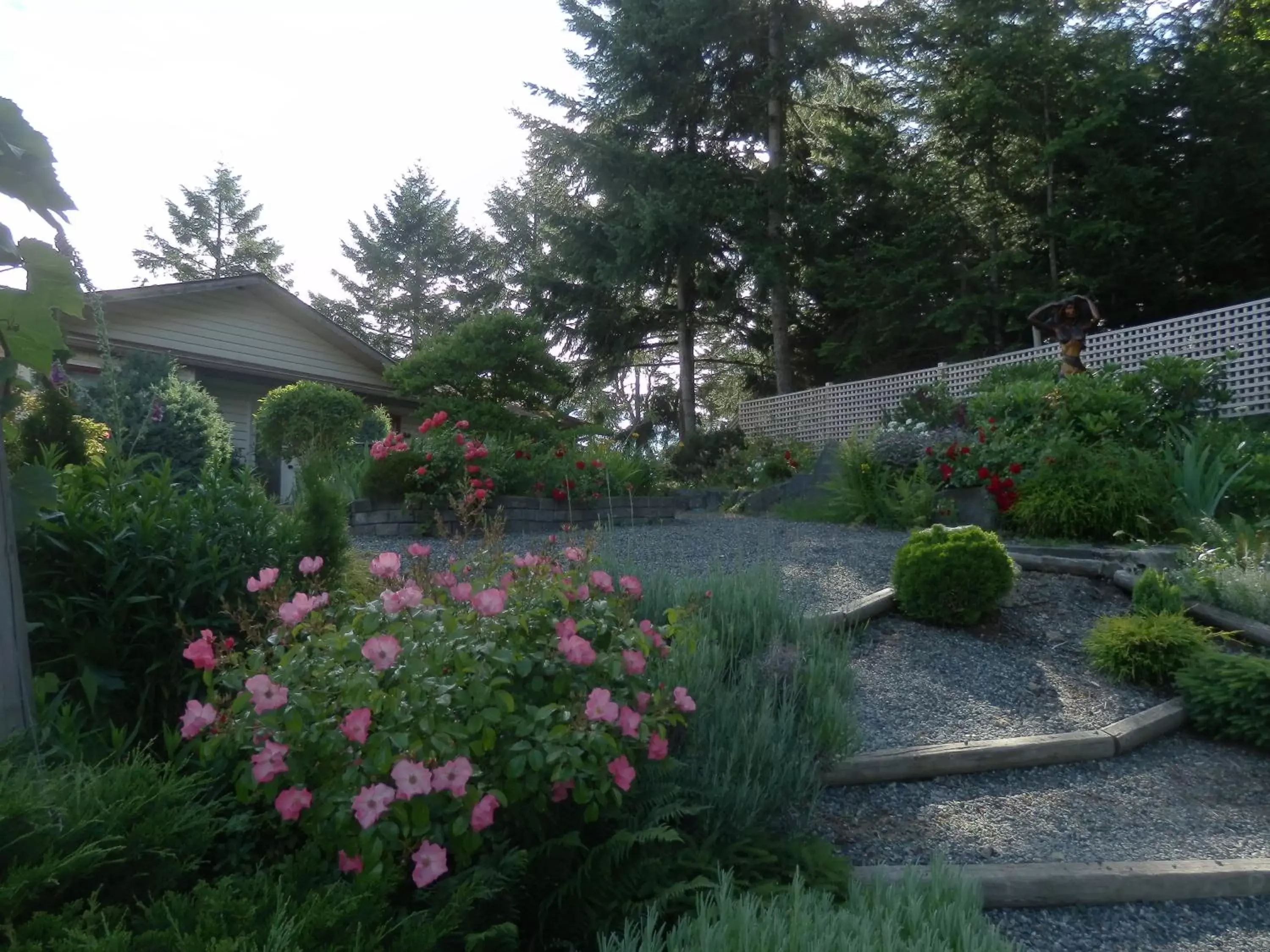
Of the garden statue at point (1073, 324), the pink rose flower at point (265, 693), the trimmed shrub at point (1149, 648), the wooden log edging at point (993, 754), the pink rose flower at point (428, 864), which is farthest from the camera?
the garden statue at point (1073, 324)

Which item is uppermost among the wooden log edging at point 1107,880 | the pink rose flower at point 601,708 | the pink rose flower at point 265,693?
the pink rose flower at point 265,693

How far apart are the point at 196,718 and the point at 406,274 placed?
34.7 m

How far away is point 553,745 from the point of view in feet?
6.82

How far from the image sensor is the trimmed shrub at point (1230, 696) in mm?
4039

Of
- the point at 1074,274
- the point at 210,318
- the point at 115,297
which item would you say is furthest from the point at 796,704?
the point at 1074,274

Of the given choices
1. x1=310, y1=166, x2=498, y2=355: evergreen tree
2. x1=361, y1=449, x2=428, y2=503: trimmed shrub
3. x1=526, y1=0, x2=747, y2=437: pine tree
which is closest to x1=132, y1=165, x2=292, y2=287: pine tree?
x1=310, y1=166, x2=498, y2=355: evergreen tree

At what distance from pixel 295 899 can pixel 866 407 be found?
13.4 meters

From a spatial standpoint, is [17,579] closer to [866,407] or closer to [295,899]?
[295,899]

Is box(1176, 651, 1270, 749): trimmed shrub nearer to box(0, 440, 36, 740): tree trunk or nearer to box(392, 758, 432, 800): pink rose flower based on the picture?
box(392, 758, 432, 800): pink rose flower

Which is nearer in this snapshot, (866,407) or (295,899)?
(295,899)

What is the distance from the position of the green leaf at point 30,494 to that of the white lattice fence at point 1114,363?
10804mm

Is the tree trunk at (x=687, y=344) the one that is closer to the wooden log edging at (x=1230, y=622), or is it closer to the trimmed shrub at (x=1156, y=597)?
the wooden log edging at (x=1230, y=622)

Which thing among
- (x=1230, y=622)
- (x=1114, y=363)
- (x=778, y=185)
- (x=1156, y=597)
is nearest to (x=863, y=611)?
(x=1156, y=597)

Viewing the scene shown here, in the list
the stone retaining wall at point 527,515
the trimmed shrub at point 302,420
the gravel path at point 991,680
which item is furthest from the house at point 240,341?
the gravel path at point 991,680
